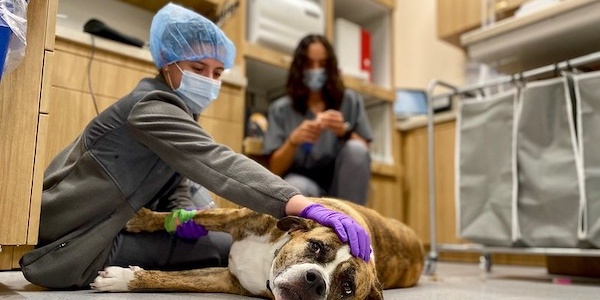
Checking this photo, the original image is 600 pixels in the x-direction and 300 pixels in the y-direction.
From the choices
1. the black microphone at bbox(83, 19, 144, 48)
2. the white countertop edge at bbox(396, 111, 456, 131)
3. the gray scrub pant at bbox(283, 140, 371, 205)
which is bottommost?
the gray scrub pant at bbox(283, 140, 371, 205)

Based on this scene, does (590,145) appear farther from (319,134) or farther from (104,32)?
(104,32)

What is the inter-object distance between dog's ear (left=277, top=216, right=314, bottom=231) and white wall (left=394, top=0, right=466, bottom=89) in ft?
8.78

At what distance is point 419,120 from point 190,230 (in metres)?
2.11

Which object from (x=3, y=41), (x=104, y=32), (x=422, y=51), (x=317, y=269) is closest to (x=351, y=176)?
(x=104, y=32)

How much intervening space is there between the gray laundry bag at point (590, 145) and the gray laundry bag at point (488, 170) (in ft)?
0.85

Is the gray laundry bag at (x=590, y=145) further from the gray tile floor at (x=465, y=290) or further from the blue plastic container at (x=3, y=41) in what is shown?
the blue plastic container at (x=3, y=41)

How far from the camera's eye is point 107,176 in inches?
49.1

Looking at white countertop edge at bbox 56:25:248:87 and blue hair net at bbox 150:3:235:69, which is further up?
white countertop edge at bbox 56:25:248:87

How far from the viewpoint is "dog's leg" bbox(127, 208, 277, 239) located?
4.04 feet

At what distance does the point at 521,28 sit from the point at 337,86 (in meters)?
0.80

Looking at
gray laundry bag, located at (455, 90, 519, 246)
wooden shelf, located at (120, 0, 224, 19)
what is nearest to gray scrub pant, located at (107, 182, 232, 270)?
gray laundry bag, located at (455, 90, 519, 246)

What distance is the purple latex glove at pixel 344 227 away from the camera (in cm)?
102

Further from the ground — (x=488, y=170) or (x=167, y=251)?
(x=488, y=170)

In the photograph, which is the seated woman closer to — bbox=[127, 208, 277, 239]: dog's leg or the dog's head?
bbox=[127, 208, 277, 239]: dog's leg
